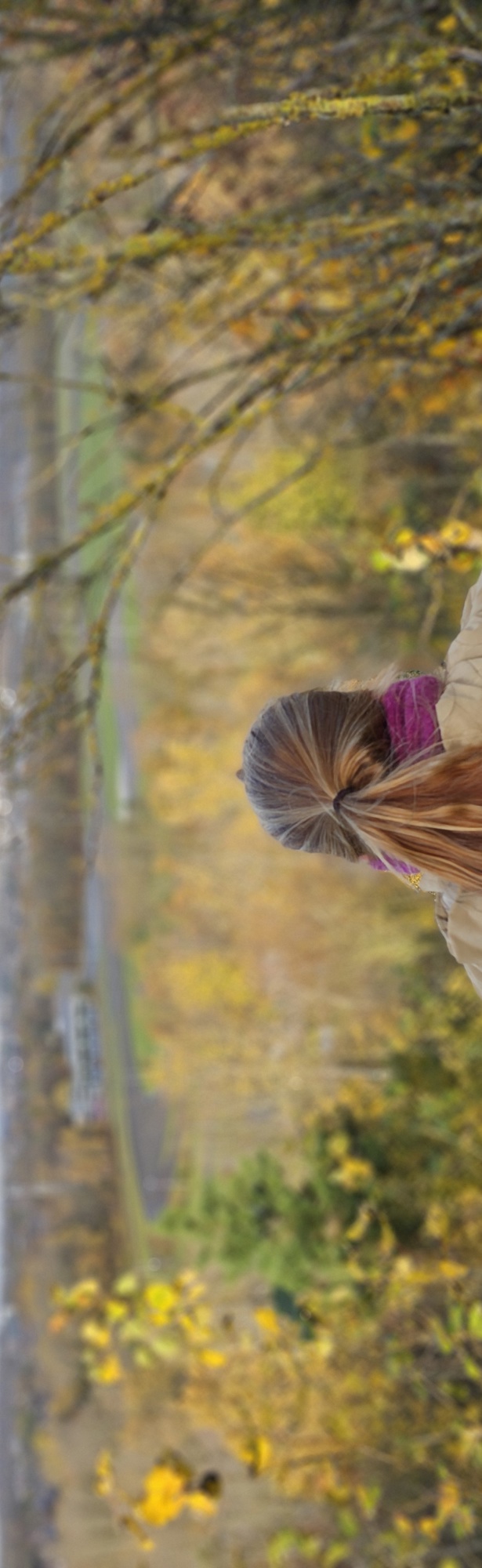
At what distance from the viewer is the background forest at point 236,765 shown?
2.15m

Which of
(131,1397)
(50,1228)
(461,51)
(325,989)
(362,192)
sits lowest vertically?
(131,1397)

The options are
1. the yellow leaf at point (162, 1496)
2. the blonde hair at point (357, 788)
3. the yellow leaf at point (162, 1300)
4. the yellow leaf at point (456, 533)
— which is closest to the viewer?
the blonde hair at point (357, 788)

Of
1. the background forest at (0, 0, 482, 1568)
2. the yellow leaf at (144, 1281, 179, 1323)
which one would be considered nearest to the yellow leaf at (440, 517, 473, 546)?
the background forest at (0, 0, 482, 1568)

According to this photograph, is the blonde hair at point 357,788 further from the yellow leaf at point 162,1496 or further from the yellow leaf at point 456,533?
the yellow leaf at point 162,1496

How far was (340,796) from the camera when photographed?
4.27 feet

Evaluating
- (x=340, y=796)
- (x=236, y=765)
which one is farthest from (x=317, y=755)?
(x=236, y=765)

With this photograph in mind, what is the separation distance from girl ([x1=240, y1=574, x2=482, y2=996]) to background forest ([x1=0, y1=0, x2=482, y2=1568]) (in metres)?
0.61

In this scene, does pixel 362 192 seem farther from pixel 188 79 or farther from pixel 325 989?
pixel 325 989

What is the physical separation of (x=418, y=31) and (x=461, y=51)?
926mm

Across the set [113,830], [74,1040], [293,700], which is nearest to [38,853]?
→ [113,830]

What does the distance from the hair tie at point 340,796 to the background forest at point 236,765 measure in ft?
2.32

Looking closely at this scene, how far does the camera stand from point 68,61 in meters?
4.81

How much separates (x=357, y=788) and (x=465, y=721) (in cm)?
14

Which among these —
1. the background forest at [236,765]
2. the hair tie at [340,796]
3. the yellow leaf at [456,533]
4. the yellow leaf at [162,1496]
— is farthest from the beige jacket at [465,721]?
the yellow leaf at [162,1496]
